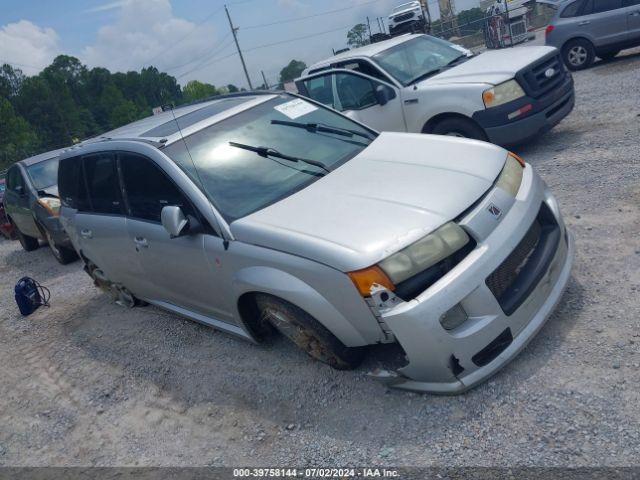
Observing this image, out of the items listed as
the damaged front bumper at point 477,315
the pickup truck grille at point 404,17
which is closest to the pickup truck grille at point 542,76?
the damaged front bumper at point 477,315

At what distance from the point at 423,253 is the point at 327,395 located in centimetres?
117

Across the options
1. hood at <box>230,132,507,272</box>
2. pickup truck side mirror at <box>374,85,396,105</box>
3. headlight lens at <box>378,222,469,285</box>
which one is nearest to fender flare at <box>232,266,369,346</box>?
hood at <box>230,132,507,272</box>

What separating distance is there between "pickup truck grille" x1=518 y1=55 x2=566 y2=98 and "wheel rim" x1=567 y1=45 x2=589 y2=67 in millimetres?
5881

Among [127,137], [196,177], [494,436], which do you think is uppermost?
[127,137]

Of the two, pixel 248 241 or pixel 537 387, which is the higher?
pixel 248 241

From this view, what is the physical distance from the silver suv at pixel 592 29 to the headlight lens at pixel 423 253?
11109mm

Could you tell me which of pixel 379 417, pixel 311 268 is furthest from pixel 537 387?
pixel 311 268

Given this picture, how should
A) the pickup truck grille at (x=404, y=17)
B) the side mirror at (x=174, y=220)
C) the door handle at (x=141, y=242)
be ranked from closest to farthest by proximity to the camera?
the side mirror at (x=174, y=220) < the door handle at (x=141, y=242) < the pickup truck grille at (x=404, y=17)

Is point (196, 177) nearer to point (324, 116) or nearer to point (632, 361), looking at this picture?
point (324, 116)

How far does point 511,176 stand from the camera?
3809 millimetres

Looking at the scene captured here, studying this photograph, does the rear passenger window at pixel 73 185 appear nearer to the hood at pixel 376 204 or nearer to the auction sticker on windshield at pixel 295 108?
the auction sticker on windshield at pixel 295 108

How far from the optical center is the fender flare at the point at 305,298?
3248 mm

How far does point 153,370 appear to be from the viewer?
182 inches

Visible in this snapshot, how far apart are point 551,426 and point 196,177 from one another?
2712mm
